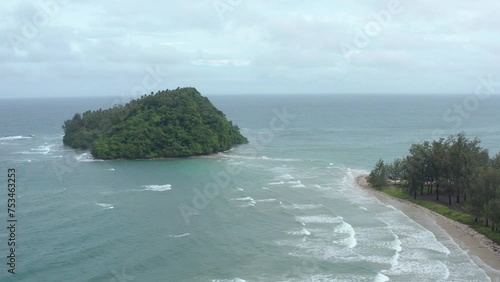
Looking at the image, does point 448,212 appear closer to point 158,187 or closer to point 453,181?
point 453,181

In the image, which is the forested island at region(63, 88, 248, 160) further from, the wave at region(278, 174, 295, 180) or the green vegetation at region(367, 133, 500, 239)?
the green vegetation at region(367, 133, 500, 239)

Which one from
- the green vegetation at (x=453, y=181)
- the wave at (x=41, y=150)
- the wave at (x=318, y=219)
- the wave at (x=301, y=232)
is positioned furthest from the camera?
the wave at (x=41, y=150)

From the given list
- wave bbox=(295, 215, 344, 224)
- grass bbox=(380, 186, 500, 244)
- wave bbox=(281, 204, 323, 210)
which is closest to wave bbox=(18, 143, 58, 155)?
wave bbox=(281, 204, 323, 210)

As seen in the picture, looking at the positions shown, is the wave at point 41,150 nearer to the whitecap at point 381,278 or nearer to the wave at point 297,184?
the wave at point 297,184

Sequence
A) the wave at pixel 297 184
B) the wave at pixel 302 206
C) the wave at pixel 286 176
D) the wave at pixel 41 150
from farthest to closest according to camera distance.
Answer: the wave at pixel 41 150, the wave at pixel 286 176, the wave at pixel 297 184, the wave at pixel 302 206

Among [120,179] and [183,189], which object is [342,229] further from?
[120,179]

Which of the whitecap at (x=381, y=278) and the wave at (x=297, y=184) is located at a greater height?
the wave at (x=297, y=184)

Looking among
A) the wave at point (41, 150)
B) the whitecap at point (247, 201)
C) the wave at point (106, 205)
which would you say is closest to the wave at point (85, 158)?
the wave at point (41, 150)
